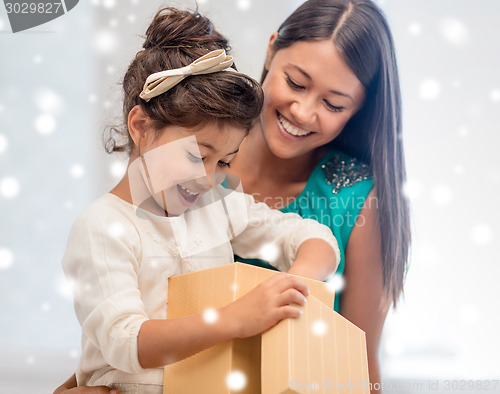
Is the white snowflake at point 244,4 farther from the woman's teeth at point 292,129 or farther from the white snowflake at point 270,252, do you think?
the white snowflake at point 270,252

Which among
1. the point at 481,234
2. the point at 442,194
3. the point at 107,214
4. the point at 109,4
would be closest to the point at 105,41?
Result: the point at 109,4

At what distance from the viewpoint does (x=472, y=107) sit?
5.83 feet

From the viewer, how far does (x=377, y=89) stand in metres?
1.33

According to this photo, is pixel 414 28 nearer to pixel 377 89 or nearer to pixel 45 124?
pixel 377 89

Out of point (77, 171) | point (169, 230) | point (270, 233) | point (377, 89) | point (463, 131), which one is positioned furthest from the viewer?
point (463, 131)

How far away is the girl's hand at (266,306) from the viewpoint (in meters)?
0.77

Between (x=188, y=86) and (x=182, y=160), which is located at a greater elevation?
(x=188, y=86)

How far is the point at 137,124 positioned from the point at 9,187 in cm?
76

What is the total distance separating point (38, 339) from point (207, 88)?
3.59 ft

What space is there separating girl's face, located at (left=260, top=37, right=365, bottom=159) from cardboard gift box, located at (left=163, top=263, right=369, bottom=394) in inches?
17.7

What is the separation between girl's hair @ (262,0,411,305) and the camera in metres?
1.25

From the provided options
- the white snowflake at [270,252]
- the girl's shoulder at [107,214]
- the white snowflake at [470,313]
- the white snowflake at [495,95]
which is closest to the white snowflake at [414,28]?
the white snowflake at [495,95]

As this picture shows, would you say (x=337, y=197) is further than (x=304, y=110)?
Yes

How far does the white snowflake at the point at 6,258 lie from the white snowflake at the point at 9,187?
16 cm
